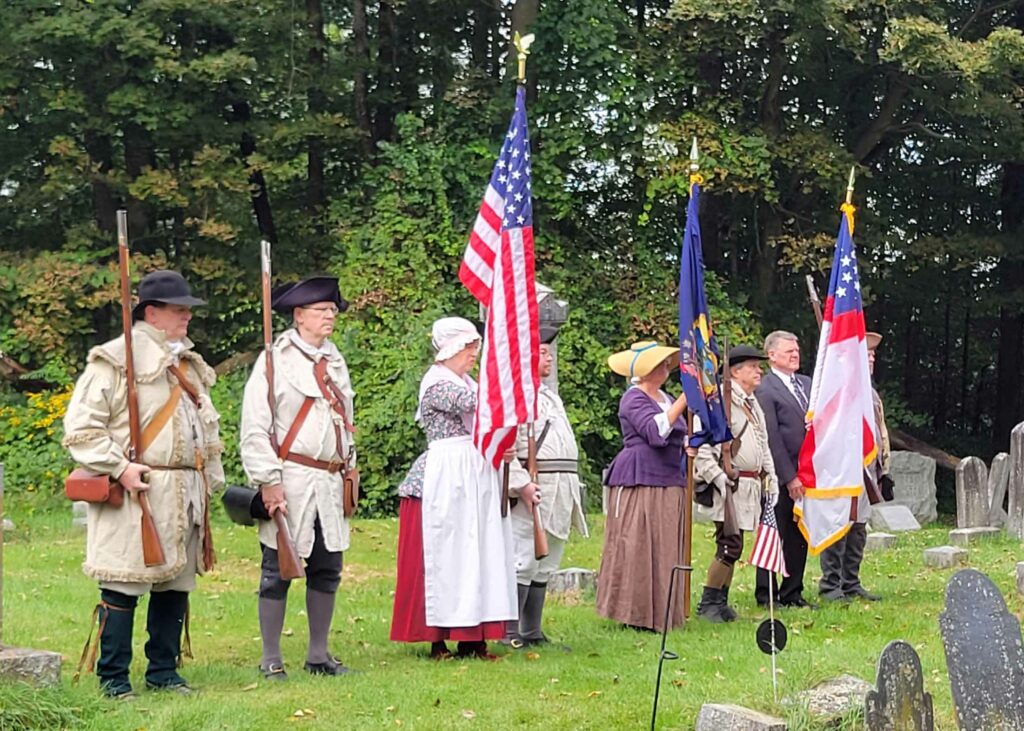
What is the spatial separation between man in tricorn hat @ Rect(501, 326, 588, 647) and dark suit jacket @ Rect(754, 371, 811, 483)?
66.0 inches

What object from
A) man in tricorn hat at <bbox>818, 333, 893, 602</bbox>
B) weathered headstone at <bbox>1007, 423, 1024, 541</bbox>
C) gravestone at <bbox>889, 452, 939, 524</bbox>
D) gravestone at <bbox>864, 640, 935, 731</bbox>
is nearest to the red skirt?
gravestone at <bbox>864, 640, 935, 731</bbox>

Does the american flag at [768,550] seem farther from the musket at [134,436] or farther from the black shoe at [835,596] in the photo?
the musket at [134,436]

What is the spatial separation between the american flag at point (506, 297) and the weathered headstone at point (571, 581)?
3.35 metres

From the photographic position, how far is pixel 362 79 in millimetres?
22078

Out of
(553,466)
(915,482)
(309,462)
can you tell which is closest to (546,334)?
(553,466)

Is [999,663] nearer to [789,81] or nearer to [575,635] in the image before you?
[575,635]

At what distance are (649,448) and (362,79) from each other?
1413cm

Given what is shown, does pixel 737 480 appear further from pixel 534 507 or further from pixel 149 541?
pixel 149 541

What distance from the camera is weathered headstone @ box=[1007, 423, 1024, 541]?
1547cm

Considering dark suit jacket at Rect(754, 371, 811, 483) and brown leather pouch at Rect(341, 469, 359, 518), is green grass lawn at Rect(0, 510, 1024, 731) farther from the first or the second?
dark suit jacket at Rect(754, 371, 811, 483)

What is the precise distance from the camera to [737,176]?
797 inches

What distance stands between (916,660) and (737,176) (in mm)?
15089

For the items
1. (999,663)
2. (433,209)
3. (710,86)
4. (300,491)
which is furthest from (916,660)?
(710,86)

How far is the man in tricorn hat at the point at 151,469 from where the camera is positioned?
6.84 m
